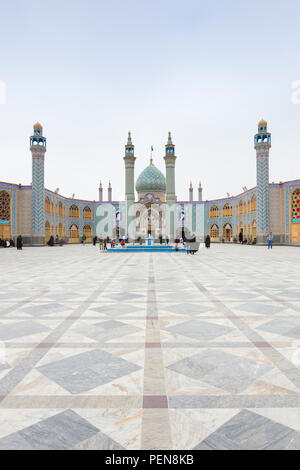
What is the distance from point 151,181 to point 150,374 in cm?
3478

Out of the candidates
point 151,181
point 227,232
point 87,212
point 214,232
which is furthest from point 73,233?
point 227,232

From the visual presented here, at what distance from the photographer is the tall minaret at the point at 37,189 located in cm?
2420

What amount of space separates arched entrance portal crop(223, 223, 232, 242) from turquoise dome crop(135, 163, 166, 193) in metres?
8.29

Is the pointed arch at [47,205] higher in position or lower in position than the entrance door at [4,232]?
higher

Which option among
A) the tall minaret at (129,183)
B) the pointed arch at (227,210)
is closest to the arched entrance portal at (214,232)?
the pointed arch at (227,210)

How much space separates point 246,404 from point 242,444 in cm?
35

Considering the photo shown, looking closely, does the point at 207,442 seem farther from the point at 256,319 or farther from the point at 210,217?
the point at 210,217

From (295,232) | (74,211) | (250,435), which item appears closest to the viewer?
(250,435)

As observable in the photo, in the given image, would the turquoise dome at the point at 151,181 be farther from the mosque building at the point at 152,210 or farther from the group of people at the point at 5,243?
the group of people at the point at 5,243

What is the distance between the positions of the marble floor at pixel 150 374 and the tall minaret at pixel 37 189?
841 inches

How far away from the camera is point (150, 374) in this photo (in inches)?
78.2

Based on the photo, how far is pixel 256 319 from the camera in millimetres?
3273

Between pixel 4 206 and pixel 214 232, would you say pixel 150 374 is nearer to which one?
pixel 4 206
